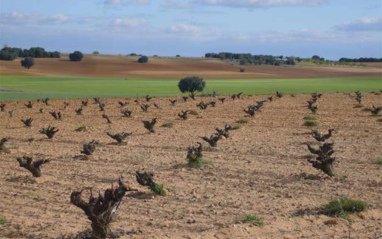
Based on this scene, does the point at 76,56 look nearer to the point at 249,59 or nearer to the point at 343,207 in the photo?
the point at 249,59

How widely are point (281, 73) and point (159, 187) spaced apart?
11246 centimetres

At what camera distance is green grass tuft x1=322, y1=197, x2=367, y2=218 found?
1309 cm

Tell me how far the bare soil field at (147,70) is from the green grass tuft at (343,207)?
318 ft

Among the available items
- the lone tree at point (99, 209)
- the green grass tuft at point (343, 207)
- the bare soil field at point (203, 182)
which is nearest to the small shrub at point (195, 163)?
the bare soil field at point (203, 182)

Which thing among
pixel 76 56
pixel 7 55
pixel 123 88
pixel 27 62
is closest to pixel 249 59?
pixel 76 56

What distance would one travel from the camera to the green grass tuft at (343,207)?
13095mm

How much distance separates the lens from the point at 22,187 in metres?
16.4

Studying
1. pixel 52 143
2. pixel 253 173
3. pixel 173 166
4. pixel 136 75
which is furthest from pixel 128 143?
pixel 136 75

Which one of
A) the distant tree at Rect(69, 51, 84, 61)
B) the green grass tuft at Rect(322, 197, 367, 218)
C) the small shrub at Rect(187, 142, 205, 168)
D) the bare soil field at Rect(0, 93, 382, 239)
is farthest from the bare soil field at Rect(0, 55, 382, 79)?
the green grass tuft at Rect(322, 197, 367, 218)

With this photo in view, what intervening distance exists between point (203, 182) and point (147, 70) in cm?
10583

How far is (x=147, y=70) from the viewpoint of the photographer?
400 ft

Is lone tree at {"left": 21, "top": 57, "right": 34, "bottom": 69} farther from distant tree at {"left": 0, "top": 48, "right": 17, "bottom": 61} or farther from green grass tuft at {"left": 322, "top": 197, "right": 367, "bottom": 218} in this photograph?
green grass tuft at {"left": 322, "top": 197, "right": 367, "bottom": 218}

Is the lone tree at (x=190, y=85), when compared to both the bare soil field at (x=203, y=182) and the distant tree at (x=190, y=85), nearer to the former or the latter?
the distant tree at (x=190, y=85)

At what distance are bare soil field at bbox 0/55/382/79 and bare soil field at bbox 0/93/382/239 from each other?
274 feet
